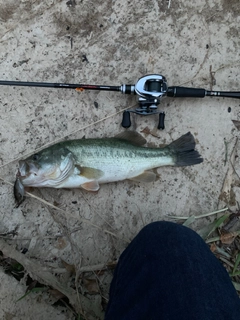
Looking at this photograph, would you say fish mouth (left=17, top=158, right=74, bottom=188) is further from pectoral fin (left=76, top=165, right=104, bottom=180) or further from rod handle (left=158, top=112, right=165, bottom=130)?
rod handle (left=158, top=112, right=165, bottom=130)

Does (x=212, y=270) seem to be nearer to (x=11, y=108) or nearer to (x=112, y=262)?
(x=112, y=262)

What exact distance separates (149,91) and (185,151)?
610 millimetres

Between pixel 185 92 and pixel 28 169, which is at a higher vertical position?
pixel 185 92

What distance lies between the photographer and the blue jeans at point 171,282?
1869 mm

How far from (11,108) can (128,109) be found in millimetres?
1088

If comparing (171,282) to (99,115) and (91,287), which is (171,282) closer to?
(91,287)

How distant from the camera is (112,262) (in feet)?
9.35

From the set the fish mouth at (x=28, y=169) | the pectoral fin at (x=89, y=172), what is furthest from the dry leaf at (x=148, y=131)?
the fish mouth at (x=28, y=169)

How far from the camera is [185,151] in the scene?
286 centimetres

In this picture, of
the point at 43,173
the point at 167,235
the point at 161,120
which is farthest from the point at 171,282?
the point at 161,120

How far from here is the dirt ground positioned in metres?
2.86

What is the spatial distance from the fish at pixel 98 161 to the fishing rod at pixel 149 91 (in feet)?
0.74

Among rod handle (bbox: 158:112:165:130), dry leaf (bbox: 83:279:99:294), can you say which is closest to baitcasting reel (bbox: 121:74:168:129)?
rod handle (bbox: 158:112:165:130)

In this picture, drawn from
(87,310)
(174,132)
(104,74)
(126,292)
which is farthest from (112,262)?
(104,74)
